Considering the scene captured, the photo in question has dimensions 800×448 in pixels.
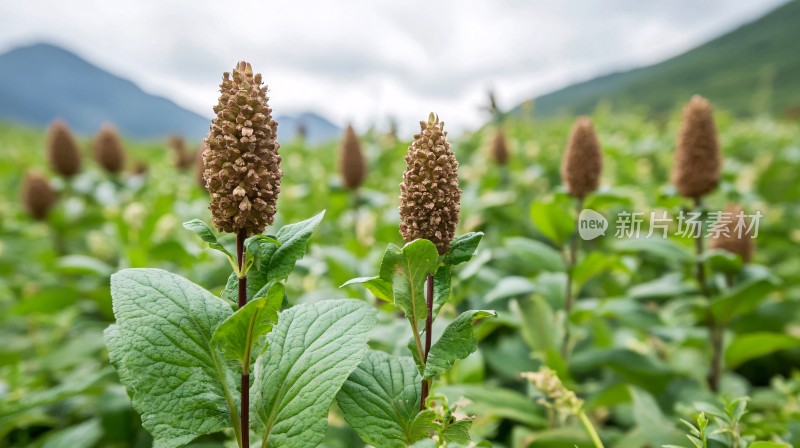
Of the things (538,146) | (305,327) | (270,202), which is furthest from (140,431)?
(538,146)

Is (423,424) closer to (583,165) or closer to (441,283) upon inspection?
(441,283)

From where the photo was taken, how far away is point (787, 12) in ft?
358

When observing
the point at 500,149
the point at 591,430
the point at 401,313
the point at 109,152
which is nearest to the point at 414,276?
the point at 591,430

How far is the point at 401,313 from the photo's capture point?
2465 millimetres

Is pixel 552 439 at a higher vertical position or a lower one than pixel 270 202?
lower

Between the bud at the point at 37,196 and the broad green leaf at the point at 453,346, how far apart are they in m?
4.31

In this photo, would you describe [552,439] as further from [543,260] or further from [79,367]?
[79,367]

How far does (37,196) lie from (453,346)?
4.33 meters

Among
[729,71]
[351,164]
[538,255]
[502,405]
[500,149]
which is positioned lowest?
[502,405]

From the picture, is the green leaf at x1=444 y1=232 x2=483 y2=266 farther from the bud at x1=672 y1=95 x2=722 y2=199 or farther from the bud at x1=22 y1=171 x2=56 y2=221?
→ the bud at x1=22 y1=171 x2=56 y2=221

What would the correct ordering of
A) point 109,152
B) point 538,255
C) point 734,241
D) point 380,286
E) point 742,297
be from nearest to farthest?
1. point 380,286
2. point 742,297
3. point 538,255
4. point 734,241
5. point 109,152

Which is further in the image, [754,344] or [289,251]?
[754,344]

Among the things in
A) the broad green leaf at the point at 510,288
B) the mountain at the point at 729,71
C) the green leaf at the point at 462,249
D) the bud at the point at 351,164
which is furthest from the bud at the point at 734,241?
the mountain at the point at 729,71

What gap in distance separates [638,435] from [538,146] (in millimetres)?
4401
